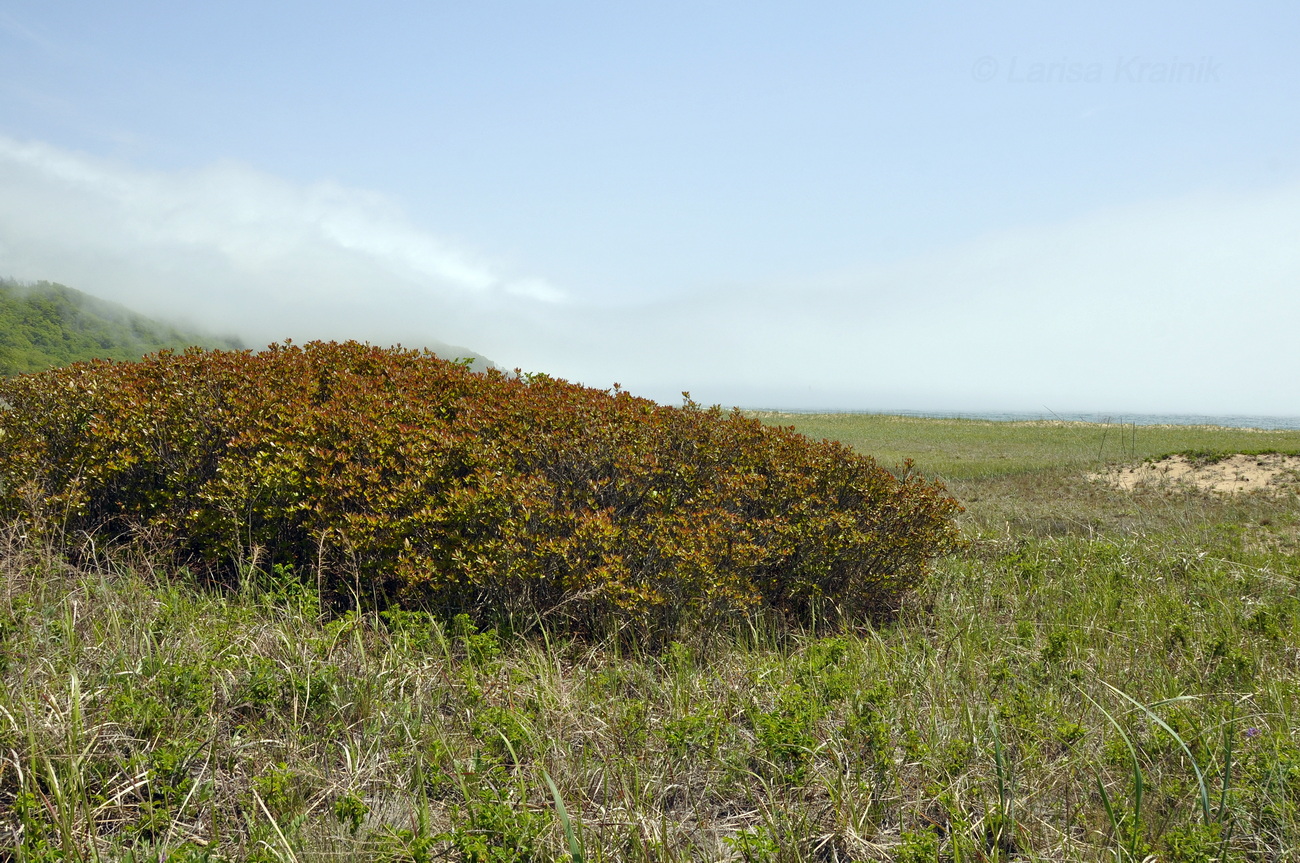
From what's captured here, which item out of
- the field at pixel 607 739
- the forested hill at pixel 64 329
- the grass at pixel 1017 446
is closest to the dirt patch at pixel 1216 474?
the grass at pixel 1017 446

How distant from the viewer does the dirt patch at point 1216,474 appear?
40.6 feet

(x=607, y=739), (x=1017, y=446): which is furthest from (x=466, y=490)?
(x=1017, y=446)

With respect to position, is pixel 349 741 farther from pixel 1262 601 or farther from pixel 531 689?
pixel 1262 601

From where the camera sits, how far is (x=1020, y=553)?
7051 mm

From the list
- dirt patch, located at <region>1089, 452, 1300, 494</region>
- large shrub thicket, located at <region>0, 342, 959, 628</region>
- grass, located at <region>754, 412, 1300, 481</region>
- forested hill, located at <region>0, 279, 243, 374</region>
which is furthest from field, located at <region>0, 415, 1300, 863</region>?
forested hill, located at <region>0, 279, 243, 374</region>

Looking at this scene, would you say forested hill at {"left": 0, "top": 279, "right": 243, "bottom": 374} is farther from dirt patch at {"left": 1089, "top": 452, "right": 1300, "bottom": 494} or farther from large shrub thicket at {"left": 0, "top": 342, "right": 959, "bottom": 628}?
dirt patch at {"left": 1089, "top": 452, "right": 1300, "bottom": 494}

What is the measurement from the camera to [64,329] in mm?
110625

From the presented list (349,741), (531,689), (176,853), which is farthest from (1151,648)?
(176,853)

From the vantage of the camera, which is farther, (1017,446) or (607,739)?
(1017,446)

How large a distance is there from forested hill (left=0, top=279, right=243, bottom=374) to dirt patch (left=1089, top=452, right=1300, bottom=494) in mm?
99362

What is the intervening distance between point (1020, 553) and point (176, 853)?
720 centimetres

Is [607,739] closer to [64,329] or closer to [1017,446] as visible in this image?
[1017,446]

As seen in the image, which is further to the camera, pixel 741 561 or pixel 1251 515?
pixel 1251 515

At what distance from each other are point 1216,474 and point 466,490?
49.4 feet
